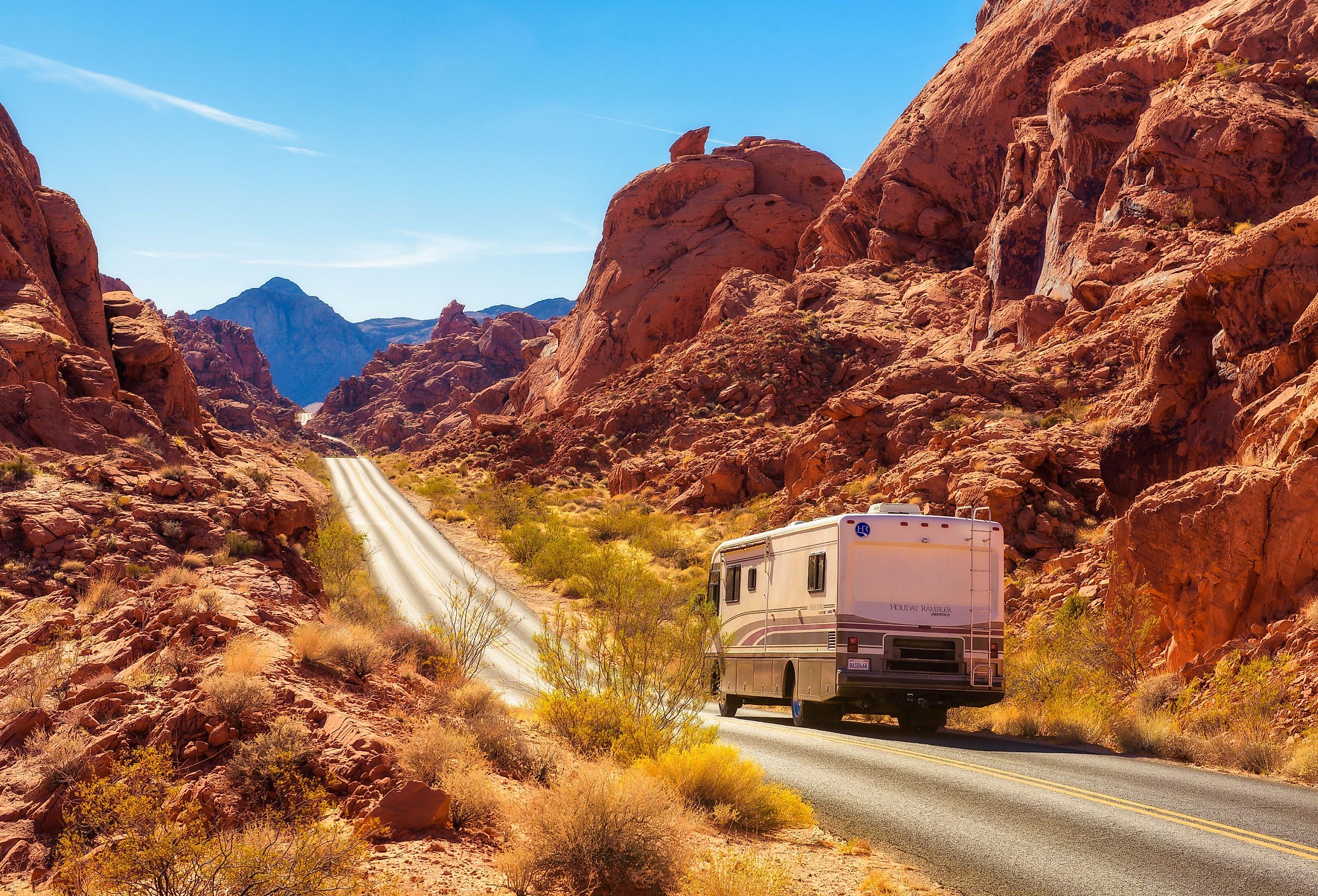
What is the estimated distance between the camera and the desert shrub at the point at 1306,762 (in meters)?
10.7

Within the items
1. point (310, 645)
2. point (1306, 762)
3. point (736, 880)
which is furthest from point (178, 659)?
point (1306, 762)

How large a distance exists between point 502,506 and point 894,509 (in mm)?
35460

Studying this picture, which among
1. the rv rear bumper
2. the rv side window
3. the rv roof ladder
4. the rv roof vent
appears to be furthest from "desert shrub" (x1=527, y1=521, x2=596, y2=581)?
the rv roof ladder

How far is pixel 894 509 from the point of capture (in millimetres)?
15875

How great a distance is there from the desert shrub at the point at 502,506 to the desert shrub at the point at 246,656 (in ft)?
120

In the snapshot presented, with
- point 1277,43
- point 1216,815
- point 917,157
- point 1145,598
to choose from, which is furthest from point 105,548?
point 917,157

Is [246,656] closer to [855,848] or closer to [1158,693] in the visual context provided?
[855,848]

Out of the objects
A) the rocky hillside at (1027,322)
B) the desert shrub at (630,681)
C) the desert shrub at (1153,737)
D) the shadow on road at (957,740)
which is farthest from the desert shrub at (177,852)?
the rocky hillside at (1027,322)

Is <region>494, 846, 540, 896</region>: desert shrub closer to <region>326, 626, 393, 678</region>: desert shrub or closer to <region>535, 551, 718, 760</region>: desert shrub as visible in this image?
<region>535, 551, 718, 760</region>: desert shrub

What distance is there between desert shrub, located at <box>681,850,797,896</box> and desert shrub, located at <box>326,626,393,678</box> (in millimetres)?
4616

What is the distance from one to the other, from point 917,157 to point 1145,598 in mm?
42364

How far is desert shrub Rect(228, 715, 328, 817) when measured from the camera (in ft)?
22.4

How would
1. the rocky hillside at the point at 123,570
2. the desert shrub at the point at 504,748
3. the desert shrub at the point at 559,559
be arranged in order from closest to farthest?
the rocky hillside at the point at 123,570 < the desert shrub at the point at 504,748 < the desert shrub at the point at 559,559

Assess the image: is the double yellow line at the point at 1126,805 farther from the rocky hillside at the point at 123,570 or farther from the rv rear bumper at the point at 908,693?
the rocky hillside at the point at 123,570
